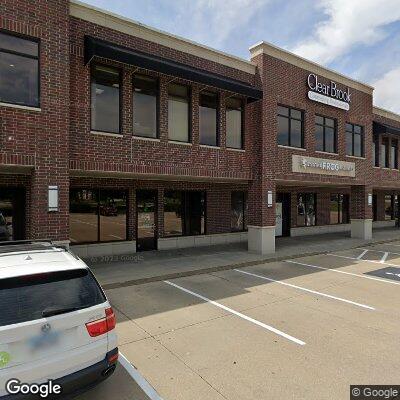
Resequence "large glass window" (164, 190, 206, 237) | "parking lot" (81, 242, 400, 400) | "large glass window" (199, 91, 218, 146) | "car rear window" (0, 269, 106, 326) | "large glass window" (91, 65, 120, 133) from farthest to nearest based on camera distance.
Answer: "large glass window" (164, 190, 206, 237), "large glass window" (199, 91, 218, 146), "large glass window" (91, 65, 120, 133), "parking lot" (81, 242, 400, 400), "car rear window" (0, 269, 106, 326)

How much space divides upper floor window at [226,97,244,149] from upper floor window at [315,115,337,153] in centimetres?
470

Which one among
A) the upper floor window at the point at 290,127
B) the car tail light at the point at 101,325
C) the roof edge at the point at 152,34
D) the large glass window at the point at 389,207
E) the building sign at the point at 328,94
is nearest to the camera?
the car tail light at the point at 101,325

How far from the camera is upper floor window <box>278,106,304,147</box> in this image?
15086 mm

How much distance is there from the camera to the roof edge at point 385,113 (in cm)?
2189

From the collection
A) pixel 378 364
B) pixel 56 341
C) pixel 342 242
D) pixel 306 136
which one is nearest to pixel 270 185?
pixel 306 136

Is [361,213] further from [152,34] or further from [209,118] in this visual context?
[152,34]

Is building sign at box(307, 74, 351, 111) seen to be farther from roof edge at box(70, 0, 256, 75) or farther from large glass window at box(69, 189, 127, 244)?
large glass window at box(69, 189, 127, 244)

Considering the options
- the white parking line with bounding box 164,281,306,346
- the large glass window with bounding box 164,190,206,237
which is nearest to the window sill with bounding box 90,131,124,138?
the large glass window with bounding box 164,190,206,237

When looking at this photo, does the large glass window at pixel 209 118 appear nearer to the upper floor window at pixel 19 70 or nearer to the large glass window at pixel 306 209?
the upper floor window at pixel 19 70

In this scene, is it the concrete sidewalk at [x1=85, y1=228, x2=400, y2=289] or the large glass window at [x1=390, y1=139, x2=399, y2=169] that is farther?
the large glass window at [x1=390, y1=139, x2=399, y2=169]

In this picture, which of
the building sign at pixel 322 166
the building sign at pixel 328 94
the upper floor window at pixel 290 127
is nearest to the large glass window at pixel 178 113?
the upper floor window at pixel 290 127

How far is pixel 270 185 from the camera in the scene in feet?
46.8

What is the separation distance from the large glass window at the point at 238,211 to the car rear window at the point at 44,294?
43.8 ft

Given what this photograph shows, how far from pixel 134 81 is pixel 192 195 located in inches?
236
